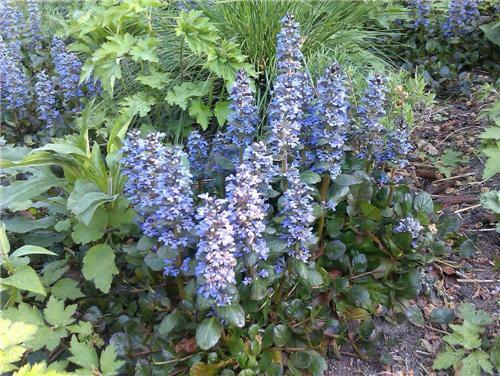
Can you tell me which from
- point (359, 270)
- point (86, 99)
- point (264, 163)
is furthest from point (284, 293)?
point (86, 99)

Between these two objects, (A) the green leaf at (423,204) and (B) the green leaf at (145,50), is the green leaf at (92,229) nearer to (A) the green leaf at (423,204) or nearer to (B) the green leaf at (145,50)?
(B) the green leaf at (145,50)

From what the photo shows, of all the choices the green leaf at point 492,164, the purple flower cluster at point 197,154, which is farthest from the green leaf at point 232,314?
the green leaf at point 492,164

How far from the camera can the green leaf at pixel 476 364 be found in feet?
6.82

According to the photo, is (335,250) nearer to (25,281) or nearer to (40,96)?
(25,281)

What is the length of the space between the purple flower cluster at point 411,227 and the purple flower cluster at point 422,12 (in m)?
2.03

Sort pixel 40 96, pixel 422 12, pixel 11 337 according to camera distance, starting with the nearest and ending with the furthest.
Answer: pixel 11 337, pixel 40 96, pixel 422 12

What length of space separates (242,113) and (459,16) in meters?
2.24

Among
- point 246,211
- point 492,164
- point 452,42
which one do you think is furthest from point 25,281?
point 452,42

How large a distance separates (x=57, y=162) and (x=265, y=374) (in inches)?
50.4

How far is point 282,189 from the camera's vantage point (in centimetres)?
224

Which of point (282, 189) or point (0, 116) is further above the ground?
point (282, 189)

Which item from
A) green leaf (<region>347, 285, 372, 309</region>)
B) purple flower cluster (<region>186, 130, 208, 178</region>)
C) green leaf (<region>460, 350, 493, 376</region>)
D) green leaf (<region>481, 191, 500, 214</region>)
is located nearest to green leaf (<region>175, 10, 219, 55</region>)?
purple flower cluster (<region>186, 130, 208, 178</region>)

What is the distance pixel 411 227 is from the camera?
240 cm

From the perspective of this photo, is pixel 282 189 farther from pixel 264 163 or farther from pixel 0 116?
pixel 0 116
